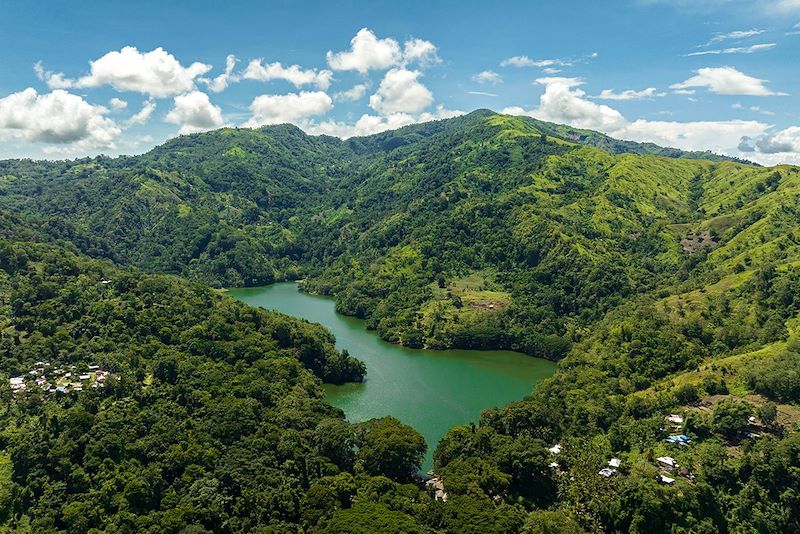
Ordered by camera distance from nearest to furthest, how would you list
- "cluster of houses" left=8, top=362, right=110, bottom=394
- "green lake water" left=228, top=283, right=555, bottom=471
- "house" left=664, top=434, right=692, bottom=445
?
1. "house" left=664, top=434, right=692, bottom=445
2. "cluster of houses" left=8, top=362, right=110, bottom=394
3. "green lake water" left=228, top=283, right=555, bottom=471

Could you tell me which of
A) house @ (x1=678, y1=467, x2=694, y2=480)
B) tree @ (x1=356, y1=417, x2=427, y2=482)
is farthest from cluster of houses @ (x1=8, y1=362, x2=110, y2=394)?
house @ (x1=678, y1=467, x2=694, y2=480)

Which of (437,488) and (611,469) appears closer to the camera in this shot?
(437,488)

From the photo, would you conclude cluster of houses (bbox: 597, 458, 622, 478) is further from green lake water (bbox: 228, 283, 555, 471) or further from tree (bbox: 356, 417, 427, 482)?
green lake water (bbox: 228, 283, 555, 471)

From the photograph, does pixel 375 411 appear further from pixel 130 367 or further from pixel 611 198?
pixel 611 198

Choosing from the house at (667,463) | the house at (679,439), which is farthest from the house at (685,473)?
the house at (679,439)

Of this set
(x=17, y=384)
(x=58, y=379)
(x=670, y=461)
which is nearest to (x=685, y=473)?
(x=670, y=461)

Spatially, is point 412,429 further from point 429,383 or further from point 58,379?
point 58,379

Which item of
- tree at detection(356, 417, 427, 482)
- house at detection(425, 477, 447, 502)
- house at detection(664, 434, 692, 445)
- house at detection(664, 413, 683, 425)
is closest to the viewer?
house at detection(425, 477, 447, 502)
